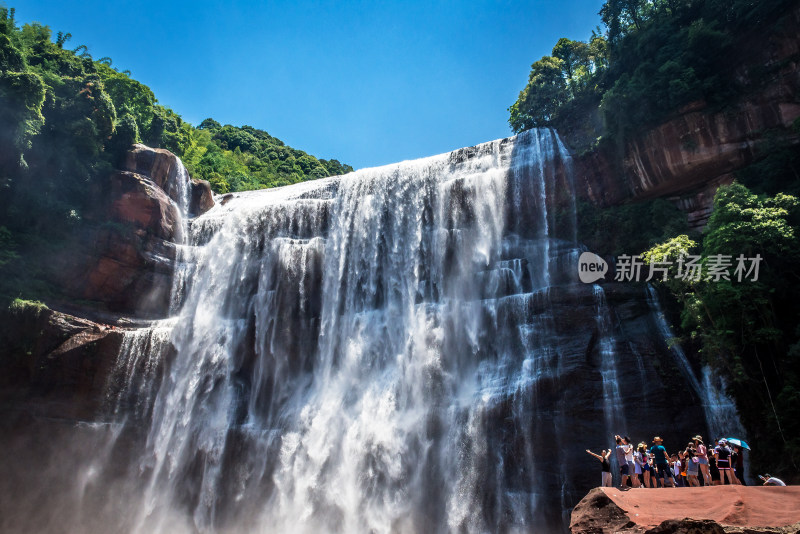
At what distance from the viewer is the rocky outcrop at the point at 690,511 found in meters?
4.77

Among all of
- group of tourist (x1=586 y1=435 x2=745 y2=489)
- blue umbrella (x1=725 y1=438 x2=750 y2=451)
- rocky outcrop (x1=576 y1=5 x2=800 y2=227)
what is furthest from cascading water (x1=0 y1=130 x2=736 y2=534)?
blue umbrella (x1=725 y1=438 x2=750 y2=451)

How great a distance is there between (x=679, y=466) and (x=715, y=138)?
13504 millimetres

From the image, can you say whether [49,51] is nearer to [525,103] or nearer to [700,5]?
[525,103]

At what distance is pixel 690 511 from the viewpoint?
578 cm

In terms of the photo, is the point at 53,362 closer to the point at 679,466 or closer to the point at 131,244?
the point at 131,244

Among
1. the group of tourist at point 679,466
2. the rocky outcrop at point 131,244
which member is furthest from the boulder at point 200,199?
the group of tourist at point 679,466

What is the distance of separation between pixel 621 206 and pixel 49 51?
1112 inches

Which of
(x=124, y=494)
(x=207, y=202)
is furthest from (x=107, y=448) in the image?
(x=207, y=202)

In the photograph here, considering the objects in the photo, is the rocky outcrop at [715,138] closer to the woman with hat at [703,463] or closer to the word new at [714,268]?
the word new at [714,268]

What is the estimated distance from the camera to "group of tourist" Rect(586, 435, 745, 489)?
9.49 meters

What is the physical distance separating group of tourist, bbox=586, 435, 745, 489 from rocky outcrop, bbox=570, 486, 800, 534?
11.1ft

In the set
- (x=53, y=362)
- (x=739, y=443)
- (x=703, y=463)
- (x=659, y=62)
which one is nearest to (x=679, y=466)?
(x=703, y=463)

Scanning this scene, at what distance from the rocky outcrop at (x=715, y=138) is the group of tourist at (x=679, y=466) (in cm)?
1250

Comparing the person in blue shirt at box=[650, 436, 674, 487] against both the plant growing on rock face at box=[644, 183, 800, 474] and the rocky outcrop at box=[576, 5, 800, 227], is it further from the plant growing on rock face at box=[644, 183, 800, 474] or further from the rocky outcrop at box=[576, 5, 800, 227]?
the rocky outcrop at box=[576, 5, 800, 227]
